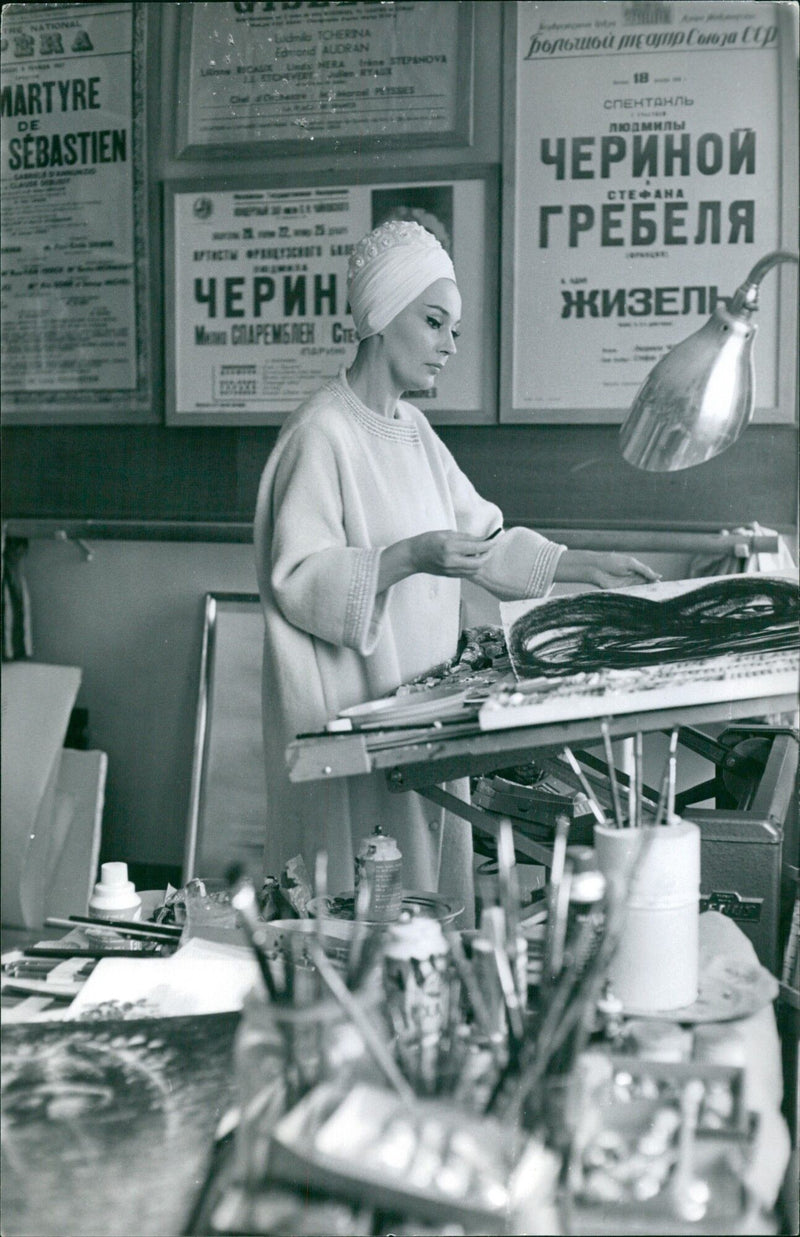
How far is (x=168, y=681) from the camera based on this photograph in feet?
9.12

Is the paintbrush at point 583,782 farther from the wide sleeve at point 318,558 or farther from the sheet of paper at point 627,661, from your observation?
the wide sleeve at point 318,558

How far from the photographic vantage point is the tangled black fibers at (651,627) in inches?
47.9

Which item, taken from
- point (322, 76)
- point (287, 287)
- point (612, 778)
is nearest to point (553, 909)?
point (612, 778)

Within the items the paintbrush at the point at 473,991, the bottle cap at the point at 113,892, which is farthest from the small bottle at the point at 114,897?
the paintbrush at the point at 473,991

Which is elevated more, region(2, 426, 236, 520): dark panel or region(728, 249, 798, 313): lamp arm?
region(728, 249, 798, 313): lamp arm

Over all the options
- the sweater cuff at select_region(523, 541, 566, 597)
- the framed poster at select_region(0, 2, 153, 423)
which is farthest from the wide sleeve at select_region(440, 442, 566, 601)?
the framed poster at select_region(0, 2, 153, 423)

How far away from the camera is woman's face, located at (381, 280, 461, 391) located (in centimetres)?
152

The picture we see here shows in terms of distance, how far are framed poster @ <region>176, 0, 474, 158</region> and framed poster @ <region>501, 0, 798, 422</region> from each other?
6.4 inches

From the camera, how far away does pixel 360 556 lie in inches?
52.5

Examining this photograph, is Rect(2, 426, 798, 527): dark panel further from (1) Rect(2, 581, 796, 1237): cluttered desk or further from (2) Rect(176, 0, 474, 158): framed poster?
(1) Rect(2, 581, 796, 1237): cluttered desk

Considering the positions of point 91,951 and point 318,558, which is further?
point 318,558

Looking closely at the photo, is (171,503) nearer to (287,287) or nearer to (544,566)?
(287,287)

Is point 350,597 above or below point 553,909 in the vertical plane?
above

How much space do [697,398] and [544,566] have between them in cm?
48
